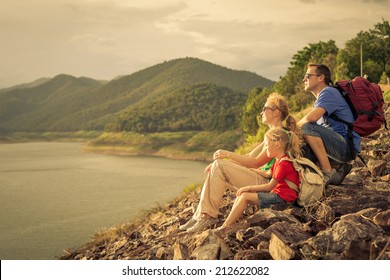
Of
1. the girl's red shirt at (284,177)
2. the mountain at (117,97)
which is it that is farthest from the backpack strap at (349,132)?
the mountain at (117,97)

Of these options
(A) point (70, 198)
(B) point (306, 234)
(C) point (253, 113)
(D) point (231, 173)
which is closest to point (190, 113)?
(C) point (253, 113)

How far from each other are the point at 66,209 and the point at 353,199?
27.4m

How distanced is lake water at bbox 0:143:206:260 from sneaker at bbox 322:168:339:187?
32.0 feet

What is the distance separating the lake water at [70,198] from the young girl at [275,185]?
32.3 feet

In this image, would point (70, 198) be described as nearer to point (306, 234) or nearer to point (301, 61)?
point (301, 61)

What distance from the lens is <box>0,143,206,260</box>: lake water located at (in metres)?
22.1

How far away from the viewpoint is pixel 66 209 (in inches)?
1196

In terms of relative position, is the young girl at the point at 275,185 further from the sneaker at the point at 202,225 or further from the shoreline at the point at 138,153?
Result: the shoreline at the point at 138,153

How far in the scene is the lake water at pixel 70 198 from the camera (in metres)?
22.1

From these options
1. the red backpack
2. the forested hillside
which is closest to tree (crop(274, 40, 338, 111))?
the forested hillside

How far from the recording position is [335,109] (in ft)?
16.9

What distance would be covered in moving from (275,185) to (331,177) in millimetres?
932

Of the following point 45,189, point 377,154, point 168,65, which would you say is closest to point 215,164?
point 377,154
